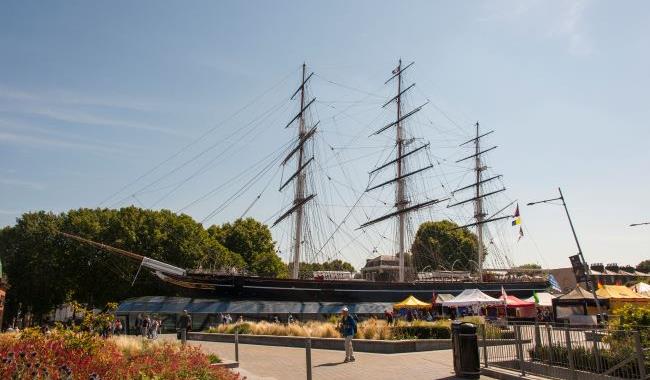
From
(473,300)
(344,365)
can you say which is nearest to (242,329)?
(344,365)

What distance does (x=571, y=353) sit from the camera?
984 centimetres

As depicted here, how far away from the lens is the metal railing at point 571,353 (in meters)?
9.02

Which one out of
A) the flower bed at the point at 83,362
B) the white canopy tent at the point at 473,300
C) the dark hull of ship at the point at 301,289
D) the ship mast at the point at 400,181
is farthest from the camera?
the ship mast at the point at 400,181

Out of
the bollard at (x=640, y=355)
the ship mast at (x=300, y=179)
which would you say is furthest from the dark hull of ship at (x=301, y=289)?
the bollard at (x=640, y=355)

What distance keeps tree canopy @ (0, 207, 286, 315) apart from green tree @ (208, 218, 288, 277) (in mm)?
9760

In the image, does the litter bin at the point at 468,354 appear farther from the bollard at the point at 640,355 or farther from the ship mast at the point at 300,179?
the ship mast at the point at 300,179

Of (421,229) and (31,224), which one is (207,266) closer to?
(31,224)

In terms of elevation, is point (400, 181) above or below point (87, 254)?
above

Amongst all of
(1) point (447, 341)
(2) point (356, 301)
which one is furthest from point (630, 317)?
(2) point (356, 301)

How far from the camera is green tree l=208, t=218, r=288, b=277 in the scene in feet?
192

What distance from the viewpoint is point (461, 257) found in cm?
7875

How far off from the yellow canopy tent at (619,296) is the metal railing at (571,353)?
14.0 metres

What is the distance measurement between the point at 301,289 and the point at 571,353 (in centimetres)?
3152

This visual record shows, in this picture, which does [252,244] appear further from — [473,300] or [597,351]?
[597,351]
